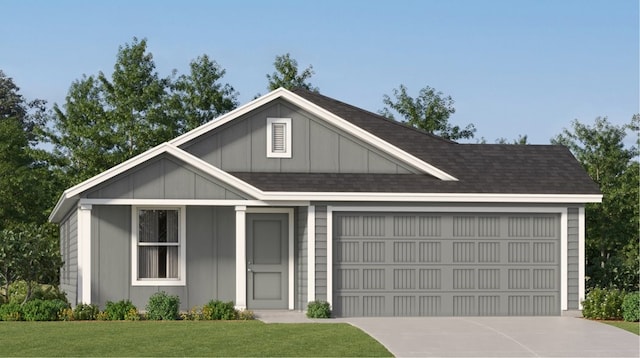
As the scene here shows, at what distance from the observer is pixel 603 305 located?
24.2 meters

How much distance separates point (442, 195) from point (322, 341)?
21.1ft

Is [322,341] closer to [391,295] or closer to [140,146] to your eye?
[391,295]

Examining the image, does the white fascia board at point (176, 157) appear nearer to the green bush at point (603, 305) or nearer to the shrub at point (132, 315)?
the shrub at point (132, 315)

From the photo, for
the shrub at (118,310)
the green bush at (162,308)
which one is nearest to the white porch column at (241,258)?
the green bush at (162,308)

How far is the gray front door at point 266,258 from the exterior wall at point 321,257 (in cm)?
156

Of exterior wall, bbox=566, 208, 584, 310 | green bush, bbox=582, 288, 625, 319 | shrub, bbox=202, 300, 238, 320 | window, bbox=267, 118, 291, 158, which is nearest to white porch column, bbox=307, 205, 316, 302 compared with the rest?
shrub, bbox=202, 300, 238, 320

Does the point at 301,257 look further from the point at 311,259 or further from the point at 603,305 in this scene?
the point at 603,305

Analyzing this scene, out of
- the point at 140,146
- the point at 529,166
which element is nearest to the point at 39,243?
the point at 529,166

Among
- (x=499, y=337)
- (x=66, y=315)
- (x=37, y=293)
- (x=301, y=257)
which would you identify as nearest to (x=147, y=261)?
(x=66, y=315)

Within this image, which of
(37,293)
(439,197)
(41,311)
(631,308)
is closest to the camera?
(631,308)

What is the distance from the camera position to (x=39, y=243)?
2620 centimetres

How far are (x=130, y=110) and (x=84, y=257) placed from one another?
17206mm

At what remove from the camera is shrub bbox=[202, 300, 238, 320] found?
2391 cm

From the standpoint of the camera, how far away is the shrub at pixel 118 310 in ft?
78.1
